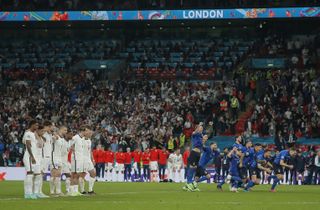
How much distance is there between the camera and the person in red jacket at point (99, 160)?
4681 cm

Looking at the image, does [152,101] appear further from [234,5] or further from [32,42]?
[32,42]

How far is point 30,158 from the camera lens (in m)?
24.6

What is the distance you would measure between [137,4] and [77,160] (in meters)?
31.0

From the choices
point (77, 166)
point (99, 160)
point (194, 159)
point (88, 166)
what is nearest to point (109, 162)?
point (99, 160)

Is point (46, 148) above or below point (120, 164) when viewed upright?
above

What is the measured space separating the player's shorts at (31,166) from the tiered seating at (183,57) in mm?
31578

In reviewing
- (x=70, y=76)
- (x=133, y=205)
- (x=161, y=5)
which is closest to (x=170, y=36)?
(x=161, y=5)

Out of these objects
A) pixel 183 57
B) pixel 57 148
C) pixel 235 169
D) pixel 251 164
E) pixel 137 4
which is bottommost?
pixel 235 169

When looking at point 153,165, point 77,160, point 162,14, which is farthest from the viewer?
point 162,14

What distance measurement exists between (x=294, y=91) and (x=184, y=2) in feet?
38.4

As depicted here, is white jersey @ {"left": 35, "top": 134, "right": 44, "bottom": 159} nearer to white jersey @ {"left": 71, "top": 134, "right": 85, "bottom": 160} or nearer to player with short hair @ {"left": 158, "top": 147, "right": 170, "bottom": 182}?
white jersey @ {"left": 71, "top": 134, "right": 85, "bottom": 160}

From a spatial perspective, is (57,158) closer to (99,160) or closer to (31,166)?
(31,166)

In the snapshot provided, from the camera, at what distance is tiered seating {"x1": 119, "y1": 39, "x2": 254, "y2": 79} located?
56594mm

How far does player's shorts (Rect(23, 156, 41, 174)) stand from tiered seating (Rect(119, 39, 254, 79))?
3158cm
